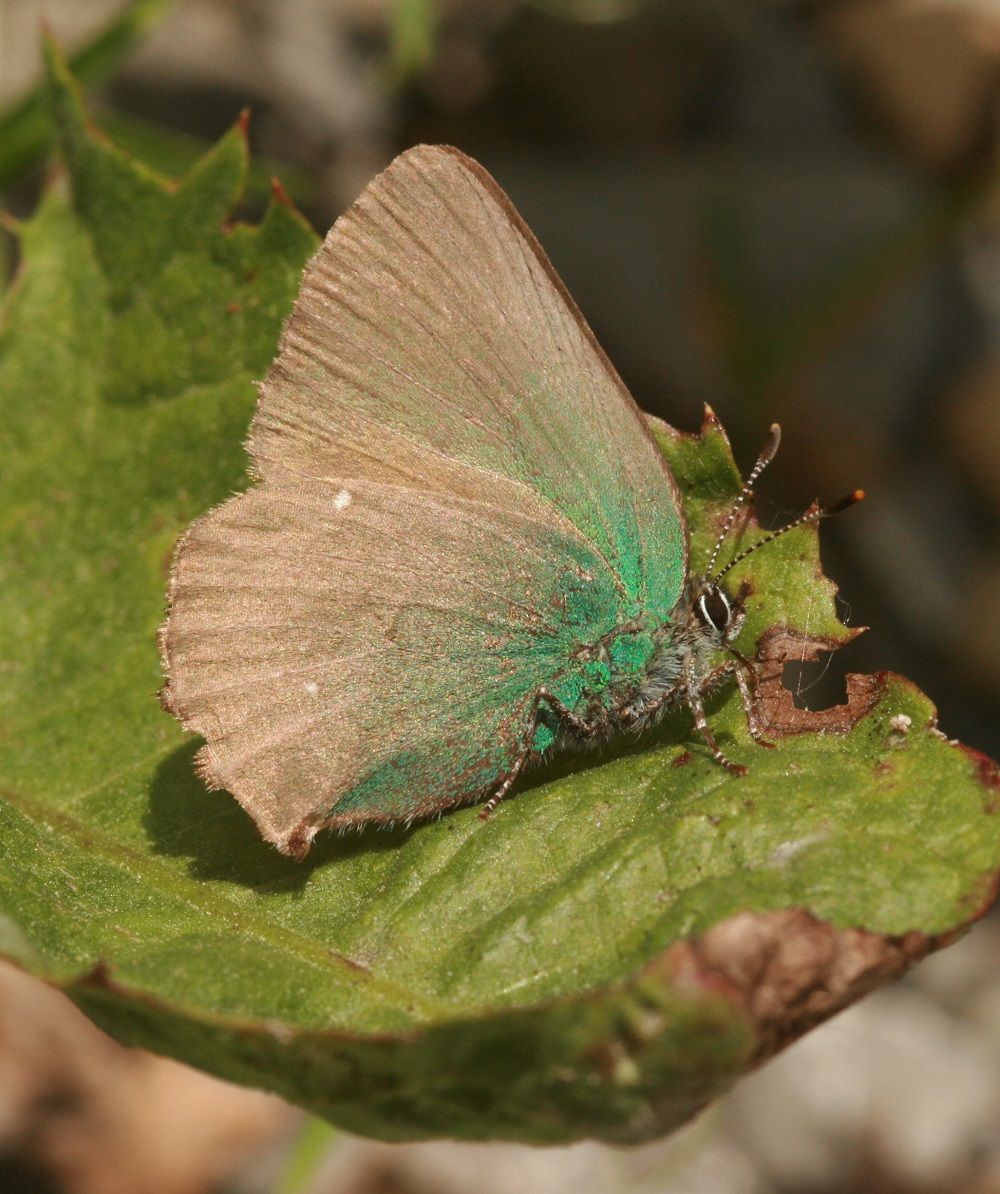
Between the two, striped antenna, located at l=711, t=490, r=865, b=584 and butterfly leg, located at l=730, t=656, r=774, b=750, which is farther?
striped antenna, located at l=711, t=490, r=865, b=584

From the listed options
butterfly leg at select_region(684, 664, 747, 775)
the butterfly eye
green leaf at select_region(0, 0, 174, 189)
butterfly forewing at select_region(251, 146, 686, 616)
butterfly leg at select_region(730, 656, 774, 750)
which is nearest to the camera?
butterfly leg at select_region(684, 664, 747, 775)

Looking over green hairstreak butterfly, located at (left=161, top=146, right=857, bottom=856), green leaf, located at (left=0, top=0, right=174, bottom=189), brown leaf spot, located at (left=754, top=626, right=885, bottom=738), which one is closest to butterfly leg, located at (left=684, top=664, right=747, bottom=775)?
green hairstreak butterfly, located at (left=161, top=146, right=857, bottom=856)

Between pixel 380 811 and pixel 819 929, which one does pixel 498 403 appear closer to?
pixel 380 811

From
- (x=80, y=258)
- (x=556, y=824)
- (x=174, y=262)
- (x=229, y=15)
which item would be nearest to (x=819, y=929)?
(x=556, y=824)

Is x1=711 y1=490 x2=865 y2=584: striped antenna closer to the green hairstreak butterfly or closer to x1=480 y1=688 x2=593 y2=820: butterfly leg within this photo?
the green hairstreak butterfly

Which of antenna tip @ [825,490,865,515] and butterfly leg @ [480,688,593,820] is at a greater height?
antenna tip @ [825,490,865,515]

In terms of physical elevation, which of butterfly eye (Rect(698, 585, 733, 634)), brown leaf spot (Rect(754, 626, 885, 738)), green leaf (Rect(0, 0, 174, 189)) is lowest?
brown leaf spot (Rect(754, 626, 885, 738))

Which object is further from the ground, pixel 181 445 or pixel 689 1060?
pixel 181 445
